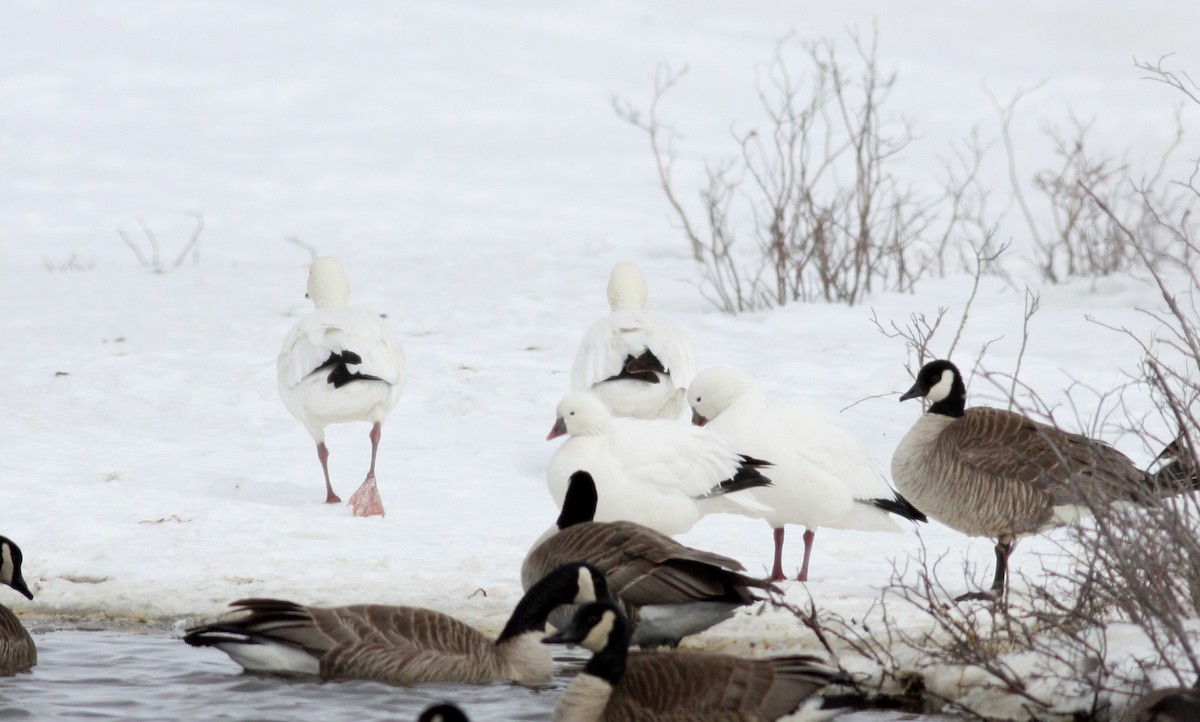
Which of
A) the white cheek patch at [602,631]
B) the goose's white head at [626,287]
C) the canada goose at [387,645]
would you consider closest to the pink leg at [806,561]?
the canada goose at [387,645]

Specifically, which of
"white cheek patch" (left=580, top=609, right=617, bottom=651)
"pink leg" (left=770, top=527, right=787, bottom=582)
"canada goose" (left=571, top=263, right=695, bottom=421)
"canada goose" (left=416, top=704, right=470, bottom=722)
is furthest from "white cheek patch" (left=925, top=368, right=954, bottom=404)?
"canada goose" (left=416, top=704, right=470, bottom=722)

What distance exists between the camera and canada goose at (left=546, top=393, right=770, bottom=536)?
695cm

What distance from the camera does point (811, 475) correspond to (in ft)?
23.0

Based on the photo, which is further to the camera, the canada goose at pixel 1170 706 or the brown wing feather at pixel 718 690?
the brown wing feather at pixel 718 690

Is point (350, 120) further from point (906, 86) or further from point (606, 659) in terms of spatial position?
point (606, 659)

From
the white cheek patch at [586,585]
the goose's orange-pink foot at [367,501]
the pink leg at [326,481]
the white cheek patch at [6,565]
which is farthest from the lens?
the pink leg at [326,481]

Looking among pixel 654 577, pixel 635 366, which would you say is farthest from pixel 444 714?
pixel 635 366

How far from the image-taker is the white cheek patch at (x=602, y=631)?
4738 millimetres

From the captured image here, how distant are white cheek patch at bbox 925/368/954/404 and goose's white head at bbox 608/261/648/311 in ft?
14.2

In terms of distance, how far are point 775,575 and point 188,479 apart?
12.9 feet

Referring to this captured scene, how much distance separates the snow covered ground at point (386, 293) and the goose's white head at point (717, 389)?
30.2 inches

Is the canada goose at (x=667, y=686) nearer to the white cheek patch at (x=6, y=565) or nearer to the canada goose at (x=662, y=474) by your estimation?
the canada goose at (x=662, y=474)

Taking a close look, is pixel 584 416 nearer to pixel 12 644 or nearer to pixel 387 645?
pixel 387 645

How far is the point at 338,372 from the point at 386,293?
6.52 m
